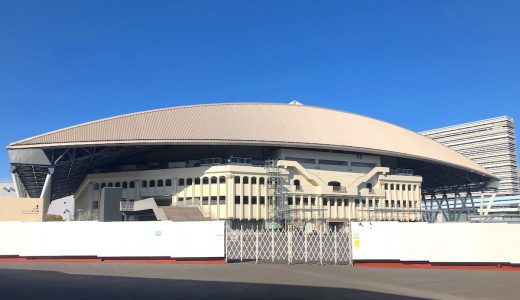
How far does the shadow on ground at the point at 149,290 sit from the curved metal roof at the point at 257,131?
41.8 metres

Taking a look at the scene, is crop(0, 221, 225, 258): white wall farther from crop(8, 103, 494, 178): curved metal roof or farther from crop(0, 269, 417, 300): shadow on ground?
crop(8, 103, 494, 178): curved metal roof

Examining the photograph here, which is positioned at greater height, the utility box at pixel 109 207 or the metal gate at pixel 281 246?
the utility box at pixel 109 207

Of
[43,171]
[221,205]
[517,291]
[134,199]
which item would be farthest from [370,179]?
[517,291]

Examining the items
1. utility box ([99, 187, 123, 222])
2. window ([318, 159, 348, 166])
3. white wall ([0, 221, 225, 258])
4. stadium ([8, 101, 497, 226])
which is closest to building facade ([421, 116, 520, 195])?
stadium ([8, 101, 497, 226])

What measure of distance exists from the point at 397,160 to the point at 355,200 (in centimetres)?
1489

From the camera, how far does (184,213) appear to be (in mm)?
61219

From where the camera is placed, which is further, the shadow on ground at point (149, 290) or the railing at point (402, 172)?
the railing at point (402, 172)

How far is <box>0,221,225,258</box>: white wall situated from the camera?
76.4 ft

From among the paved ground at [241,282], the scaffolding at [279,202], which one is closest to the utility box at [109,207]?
the paved ground at [241,282]

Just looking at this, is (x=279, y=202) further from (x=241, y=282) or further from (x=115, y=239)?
(x=241, y=282)

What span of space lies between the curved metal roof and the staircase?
31.3ft

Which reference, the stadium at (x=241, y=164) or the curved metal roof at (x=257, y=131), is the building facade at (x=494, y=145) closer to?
the curved metal roof at (x=257, y=131)

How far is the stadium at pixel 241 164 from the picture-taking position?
5972 centimetres

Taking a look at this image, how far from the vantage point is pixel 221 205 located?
6612cm
